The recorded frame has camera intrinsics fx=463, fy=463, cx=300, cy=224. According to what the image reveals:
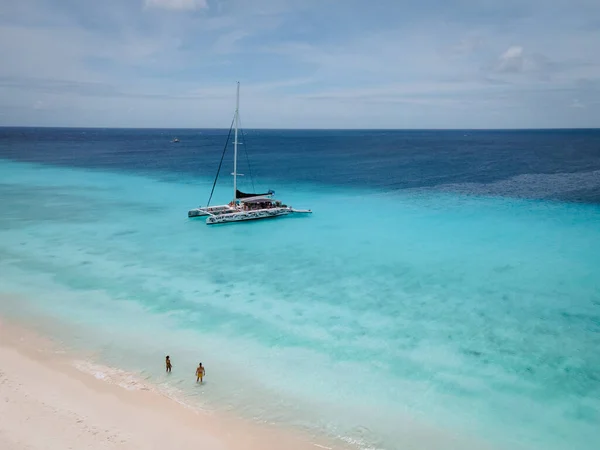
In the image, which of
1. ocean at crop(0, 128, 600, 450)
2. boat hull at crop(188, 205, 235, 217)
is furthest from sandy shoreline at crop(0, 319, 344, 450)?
boat hull at crop(188, 205, 235, 217)

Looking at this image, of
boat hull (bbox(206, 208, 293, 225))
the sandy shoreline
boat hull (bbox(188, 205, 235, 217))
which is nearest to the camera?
the sandy shoreline

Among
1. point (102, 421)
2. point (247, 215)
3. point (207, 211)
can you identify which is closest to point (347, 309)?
point (102, 421)

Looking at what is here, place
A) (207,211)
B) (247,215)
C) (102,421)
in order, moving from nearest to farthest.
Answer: (102,421) < (247,215) < (207,211)

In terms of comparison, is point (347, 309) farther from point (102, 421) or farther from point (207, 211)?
point (207, 211)

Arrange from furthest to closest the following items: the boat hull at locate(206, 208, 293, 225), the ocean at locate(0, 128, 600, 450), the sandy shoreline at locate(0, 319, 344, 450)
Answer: the boat hull at locate(206, 208, 293, 225) → the ocean at locate(0, 128, 600, 450) → the sandy shoreline at locate(0, 319, 344, 450)

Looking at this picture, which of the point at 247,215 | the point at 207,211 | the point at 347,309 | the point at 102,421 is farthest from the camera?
the point at 207,211

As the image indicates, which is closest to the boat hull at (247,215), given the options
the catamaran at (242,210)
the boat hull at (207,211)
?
the catamaran at (242,210)

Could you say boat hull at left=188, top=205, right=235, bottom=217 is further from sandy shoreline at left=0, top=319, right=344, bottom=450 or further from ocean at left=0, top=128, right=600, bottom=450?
sandy shoreline at left=0, top=319, right=344, bottom=450
